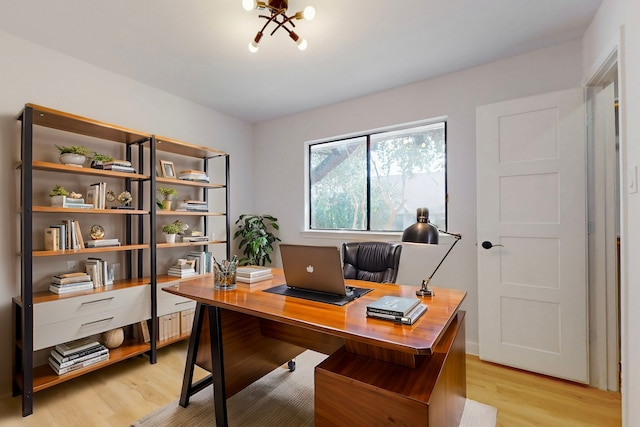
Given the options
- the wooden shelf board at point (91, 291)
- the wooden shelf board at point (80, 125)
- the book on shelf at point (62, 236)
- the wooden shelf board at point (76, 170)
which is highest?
the wooden shelf board at point (80, 125)

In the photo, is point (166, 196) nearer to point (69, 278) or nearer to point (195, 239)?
point (195, 239)

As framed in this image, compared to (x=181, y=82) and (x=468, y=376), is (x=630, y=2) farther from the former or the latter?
(x=181, y=82)

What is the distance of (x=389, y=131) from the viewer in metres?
3.29

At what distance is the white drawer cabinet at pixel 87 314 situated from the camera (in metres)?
1.99

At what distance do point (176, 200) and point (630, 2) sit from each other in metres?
3.68

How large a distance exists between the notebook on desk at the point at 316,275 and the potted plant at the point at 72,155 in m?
1.85

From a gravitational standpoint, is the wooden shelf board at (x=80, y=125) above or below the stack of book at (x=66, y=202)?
above

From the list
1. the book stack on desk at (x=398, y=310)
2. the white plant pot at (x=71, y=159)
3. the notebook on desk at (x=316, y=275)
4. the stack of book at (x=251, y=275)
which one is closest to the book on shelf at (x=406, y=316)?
the book stack on desk at (x=398, y=310)

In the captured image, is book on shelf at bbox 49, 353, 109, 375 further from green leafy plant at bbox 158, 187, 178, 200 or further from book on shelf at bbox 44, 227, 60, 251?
green leafy plant at bbox 158, 187, 178, 200

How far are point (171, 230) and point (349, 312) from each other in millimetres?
2267

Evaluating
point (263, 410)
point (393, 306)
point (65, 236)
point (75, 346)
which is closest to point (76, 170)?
Answer: point (65, 236)

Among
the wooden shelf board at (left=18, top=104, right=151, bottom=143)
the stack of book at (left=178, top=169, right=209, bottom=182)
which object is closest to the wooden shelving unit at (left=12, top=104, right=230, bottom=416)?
the wooden shelf board at (left=18, top=104, right=151, bottom=143)

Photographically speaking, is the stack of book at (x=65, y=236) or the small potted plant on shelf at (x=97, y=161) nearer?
the stack of book at (x=65, y=236)

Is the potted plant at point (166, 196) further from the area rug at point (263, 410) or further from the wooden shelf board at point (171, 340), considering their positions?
the area rug at point (263, 410)
